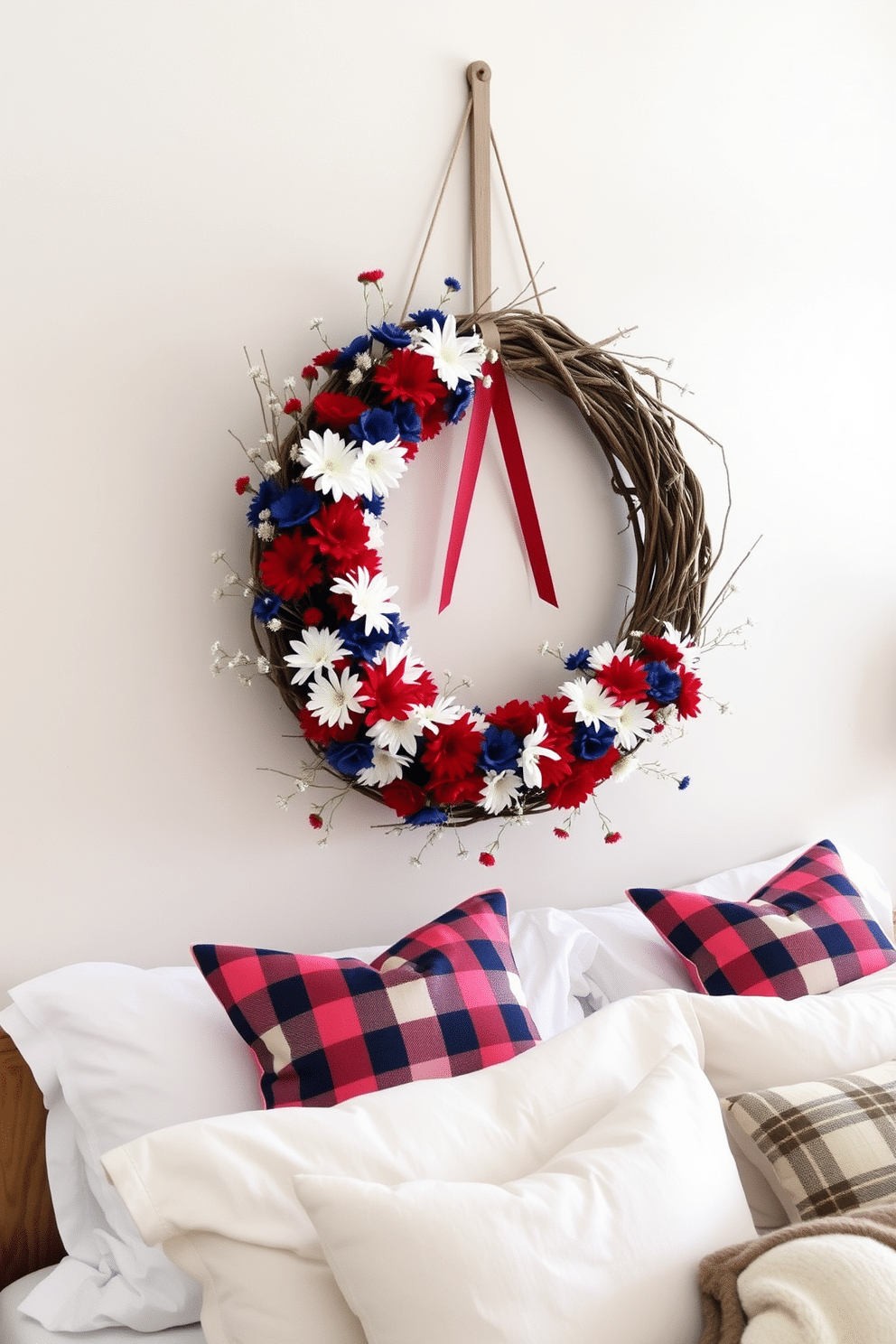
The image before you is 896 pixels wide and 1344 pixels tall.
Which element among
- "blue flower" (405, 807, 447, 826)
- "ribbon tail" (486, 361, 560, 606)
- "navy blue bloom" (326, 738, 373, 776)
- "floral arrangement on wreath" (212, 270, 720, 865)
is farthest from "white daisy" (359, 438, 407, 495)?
"blue flower" (405, 807, 447, 826)

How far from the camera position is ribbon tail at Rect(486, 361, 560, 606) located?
157 cm

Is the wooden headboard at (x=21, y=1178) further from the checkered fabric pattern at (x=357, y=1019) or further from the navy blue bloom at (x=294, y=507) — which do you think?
the navy blue bloom at (x=294, y=507)

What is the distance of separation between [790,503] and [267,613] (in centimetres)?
113

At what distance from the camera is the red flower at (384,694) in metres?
1.35

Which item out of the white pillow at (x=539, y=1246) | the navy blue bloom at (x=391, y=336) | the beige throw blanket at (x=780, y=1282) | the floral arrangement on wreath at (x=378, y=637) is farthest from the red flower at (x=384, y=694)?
the beige throw blanket at (x=780, y=1282)

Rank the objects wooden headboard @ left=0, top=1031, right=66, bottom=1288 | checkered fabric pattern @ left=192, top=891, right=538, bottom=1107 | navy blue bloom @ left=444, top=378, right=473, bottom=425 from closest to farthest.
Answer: checkered fabric pattern @ left=192, top=891, right=538, bottom=1107
wooden headboard @ left=0, top=1031, right=66, bottom=1288
navy blue bloom @ left=444, top=378, right=473, bottom=425

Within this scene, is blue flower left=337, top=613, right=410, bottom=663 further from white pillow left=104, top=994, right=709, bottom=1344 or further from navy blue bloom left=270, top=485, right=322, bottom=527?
white pillow left=104, top=994, right=709, bottom=1344

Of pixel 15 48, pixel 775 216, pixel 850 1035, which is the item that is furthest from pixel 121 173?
pixel 850 1035

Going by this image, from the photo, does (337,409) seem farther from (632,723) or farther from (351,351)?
(632,723)

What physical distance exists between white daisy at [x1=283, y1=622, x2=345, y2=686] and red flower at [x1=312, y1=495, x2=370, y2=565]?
Result: 10cm

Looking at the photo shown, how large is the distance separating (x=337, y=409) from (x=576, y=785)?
0.64 metres

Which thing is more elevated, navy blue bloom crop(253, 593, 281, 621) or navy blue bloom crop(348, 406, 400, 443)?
navy blue bloom crop(348, 406, 400, 443)

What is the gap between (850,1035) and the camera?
1269 mm

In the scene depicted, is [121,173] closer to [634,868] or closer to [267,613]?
[267,613]
